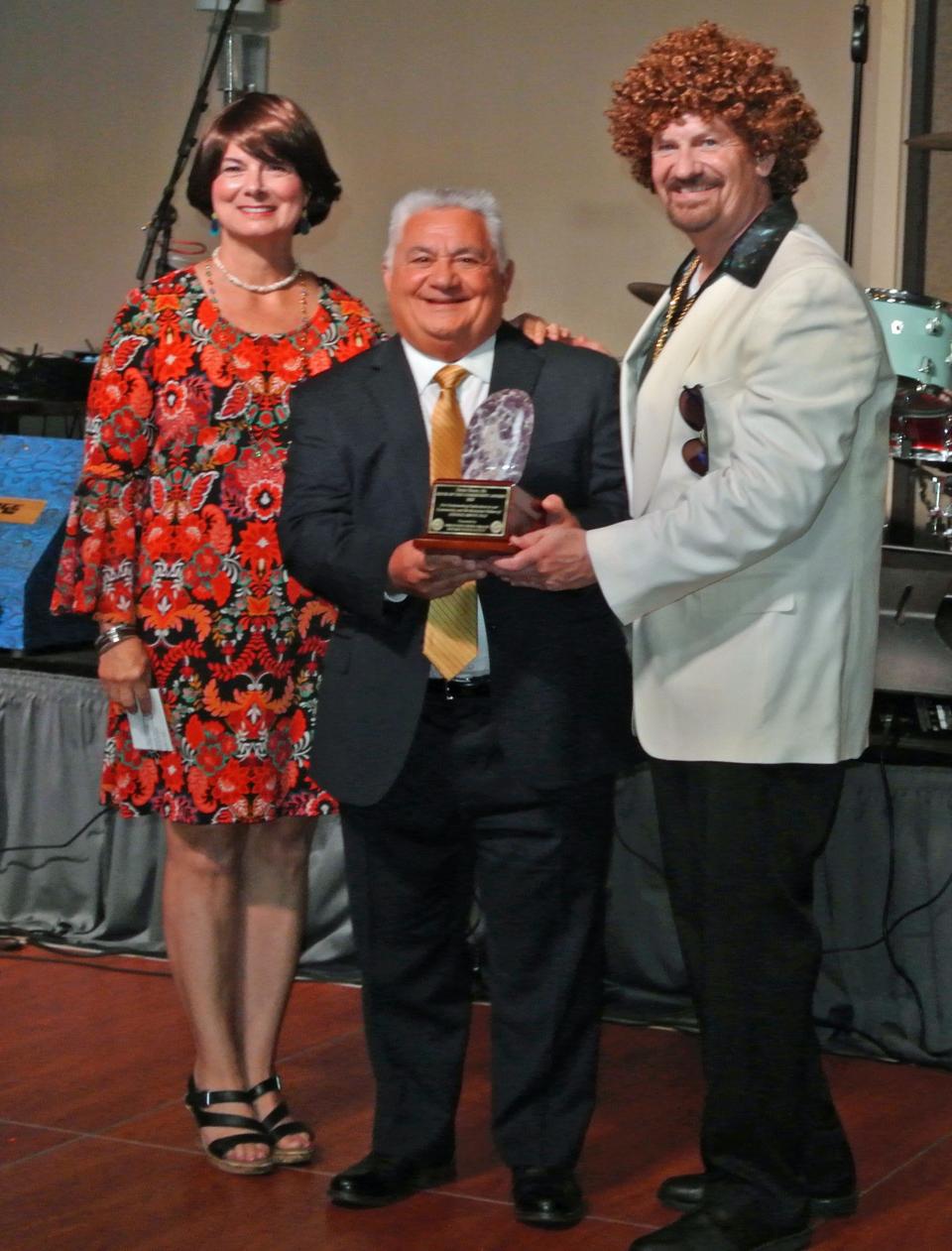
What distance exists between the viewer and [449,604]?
232cm

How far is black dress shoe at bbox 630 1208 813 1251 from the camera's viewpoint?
2.24 metres

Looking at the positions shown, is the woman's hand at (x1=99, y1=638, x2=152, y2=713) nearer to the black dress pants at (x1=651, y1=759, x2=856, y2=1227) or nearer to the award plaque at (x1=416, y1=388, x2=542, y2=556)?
the award plaque at (x1=416, y1=388, x2=542, y2=556)

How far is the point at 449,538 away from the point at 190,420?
0.67m

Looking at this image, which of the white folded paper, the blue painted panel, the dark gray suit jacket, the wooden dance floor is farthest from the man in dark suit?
the blue painted panel

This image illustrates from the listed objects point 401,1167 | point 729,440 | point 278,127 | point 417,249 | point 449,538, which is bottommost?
point 401,1167

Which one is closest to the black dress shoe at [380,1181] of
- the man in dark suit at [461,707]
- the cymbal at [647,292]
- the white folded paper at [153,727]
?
the man in dark suit at [461,707]

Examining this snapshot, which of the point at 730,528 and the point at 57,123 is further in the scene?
the point at 57,123

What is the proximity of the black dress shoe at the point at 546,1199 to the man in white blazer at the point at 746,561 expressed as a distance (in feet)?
0.61

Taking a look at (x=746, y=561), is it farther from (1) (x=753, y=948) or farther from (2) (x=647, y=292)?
(2) (x=647, y=292)

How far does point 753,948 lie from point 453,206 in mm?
1041

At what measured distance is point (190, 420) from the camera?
2.59 metres

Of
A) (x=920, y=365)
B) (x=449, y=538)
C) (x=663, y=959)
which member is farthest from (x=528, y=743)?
(x=920, y=365)

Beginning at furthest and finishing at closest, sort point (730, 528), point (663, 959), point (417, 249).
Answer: point (663, 959) < point (417, 249) < point (730, 528)

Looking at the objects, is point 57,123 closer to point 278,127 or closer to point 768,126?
point 278,127
